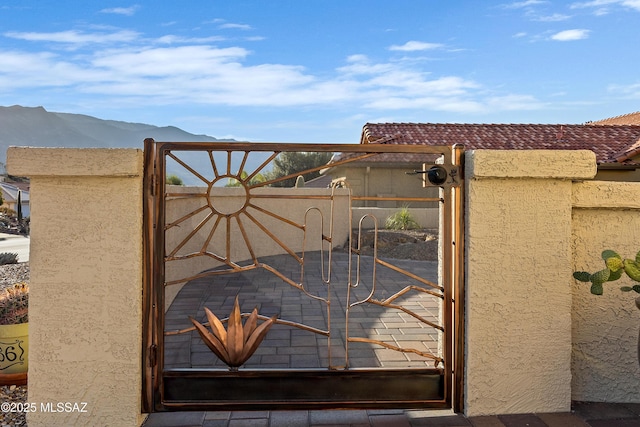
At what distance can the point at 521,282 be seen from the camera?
305cm

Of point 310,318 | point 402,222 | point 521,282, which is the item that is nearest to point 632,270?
point 521,282

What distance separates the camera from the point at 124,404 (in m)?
2.85

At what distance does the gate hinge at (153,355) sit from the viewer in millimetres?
2920

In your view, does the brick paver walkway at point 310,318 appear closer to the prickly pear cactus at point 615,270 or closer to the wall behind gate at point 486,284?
the wall behind gate at point 486,284

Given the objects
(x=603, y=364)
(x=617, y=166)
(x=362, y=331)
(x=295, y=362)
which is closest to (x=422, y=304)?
(x=362, y=331)

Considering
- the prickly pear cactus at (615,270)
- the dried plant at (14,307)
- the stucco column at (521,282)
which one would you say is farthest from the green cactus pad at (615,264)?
the dried plant at (14,307)

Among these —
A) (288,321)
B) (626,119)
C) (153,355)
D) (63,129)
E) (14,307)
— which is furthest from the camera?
(63,129)

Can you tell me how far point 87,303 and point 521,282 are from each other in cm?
266

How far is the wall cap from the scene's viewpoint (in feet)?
8.87

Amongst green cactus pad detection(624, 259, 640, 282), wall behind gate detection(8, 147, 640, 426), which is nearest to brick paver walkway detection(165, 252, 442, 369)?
wall behind gate detection(8, 147, 640, 426)

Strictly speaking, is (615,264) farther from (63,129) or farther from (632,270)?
(63,129)

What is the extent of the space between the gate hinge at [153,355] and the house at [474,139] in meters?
15.5

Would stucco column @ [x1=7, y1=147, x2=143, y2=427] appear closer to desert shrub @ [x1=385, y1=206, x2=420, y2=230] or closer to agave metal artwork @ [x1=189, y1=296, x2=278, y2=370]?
agave metal artwork @ [x1=189, y1=296, x2=278, y2=370]

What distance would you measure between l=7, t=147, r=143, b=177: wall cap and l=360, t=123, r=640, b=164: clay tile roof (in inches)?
610
